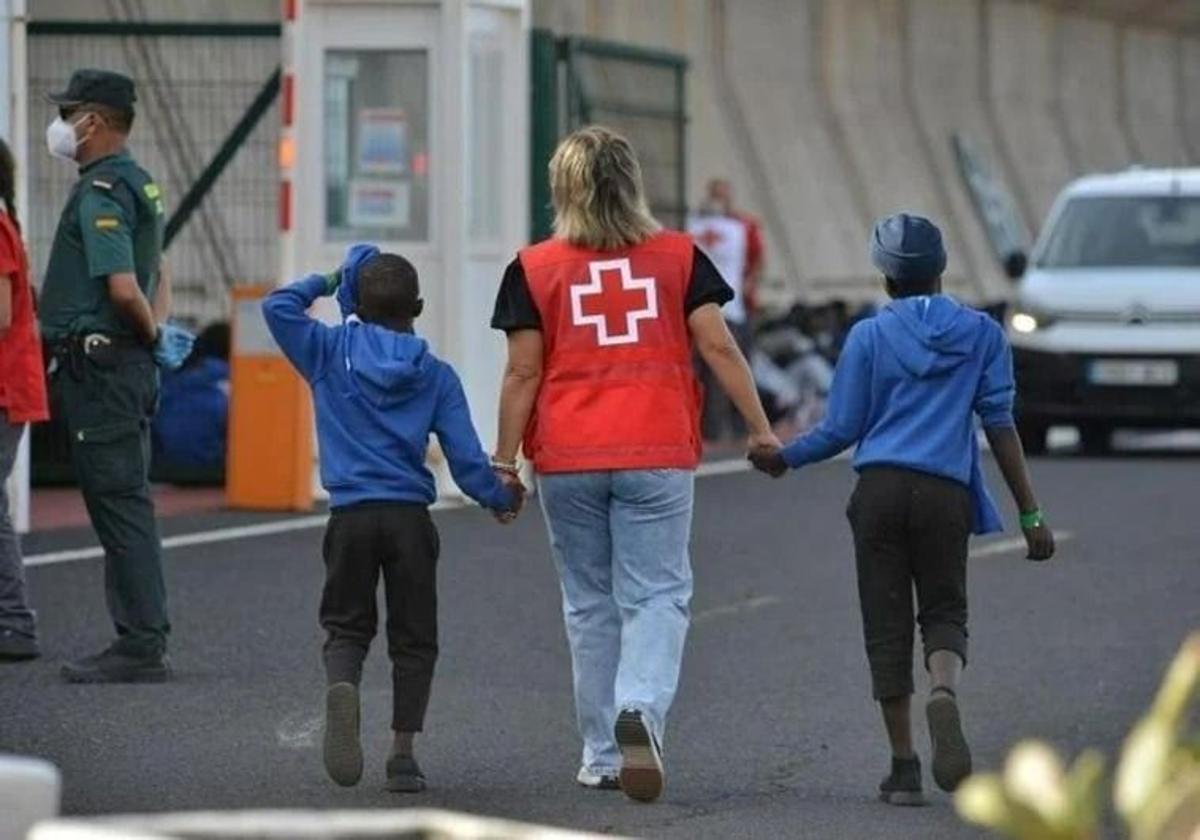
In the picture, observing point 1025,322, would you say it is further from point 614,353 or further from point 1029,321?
point 614,353

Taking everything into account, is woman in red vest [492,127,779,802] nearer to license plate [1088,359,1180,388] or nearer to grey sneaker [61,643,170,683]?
grey sneaker [61,643,170,683]

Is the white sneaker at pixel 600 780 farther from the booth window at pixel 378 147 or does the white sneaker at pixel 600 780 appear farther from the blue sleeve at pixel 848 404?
the booth window at pixel 378 147

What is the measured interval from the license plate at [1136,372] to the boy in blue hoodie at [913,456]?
1405 centimetres

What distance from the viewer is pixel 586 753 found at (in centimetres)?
879

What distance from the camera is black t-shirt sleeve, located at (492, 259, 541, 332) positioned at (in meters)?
8.52

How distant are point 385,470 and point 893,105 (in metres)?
30.8

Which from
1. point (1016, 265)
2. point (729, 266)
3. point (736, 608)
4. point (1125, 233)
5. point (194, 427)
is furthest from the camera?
point (729, 266)

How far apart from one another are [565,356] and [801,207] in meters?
27.5

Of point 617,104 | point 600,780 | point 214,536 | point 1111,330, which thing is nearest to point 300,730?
point 600,780

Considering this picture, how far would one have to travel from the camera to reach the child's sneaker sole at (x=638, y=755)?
830cm

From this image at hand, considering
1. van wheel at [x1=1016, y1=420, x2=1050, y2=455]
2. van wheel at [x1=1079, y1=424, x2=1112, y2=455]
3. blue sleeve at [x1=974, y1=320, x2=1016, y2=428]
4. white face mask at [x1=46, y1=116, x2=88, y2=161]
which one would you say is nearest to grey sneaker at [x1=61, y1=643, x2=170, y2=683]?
white face mask at [x1=46, y1=116, x2=88, y2=161]

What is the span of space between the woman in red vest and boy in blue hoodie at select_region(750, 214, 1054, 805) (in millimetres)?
357

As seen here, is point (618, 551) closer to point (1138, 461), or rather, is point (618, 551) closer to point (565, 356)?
point (565, 356)

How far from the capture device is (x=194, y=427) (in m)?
19.2
